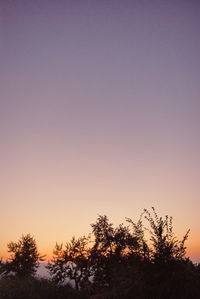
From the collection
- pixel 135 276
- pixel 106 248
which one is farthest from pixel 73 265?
pixel 135 276

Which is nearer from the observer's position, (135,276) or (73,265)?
(135,276)

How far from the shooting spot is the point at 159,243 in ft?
62.3

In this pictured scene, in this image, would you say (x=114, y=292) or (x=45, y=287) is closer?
(x=114, y=292)

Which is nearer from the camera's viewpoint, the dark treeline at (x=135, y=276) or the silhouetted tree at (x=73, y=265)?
the dark treeline at (x=135, y=276)

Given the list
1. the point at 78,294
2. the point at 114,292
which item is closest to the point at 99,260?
the point at 78,294

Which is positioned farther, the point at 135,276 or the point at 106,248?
the point at 106,248

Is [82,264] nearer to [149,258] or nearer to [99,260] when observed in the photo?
[99,260]

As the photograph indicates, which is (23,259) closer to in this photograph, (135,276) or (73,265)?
(73,265)

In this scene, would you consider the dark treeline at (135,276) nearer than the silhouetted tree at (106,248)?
Yes

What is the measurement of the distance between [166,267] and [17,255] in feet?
134

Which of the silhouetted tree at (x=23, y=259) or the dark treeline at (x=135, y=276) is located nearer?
the dark treeline at (x=135, y=276)

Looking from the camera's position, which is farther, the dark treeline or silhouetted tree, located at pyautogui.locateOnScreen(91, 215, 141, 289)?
silhouetted tree, located at pyautogui.locateOnScreen(91, 215, 141, 289)

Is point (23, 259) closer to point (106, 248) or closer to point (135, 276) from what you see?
point (106, 248)

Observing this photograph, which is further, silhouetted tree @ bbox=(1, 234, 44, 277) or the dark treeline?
silhouetted tree @ bbox=(1, 234, 44, 277)
